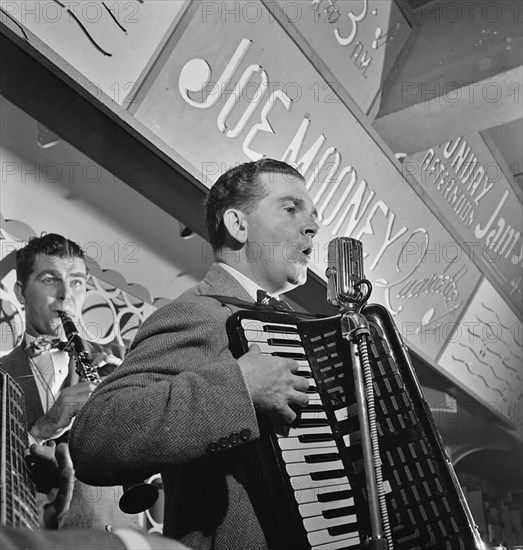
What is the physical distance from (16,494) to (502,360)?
570cm

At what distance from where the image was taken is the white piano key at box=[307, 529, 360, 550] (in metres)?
1.28

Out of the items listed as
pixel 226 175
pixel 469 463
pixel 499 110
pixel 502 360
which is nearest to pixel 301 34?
pixel 499 110

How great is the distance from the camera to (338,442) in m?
1.45

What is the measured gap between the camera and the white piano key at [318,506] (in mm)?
1306

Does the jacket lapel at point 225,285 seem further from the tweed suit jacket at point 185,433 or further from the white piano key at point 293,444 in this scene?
the white piano key at point 293,444

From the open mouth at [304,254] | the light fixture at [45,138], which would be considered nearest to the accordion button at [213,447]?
the open mouth at [304,254]

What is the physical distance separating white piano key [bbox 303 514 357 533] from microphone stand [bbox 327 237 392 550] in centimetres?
8

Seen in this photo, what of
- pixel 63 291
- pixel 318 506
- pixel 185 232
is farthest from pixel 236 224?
pixel 185 232

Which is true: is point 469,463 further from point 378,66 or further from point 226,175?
point 226,175

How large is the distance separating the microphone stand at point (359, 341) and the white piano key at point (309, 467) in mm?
86

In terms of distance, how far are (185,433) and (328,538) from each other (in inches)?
12.8

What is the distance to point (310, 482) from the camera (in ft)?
4.43

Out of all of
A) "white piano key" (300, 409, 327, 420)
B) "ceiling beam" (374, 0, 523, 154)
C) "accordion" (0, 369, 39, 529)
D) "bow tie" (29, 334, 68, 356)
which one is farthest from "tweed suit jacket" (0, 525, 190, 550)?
"ceiling beam" (374, 0, 523, 154)

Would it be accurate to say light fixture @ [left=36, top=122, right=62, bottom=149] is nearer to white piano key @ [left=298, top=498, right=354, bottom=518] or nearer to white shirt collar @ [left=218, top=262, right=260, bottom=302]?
white shirt collar @ [left=218, top=262, right=260, bottom=302]
